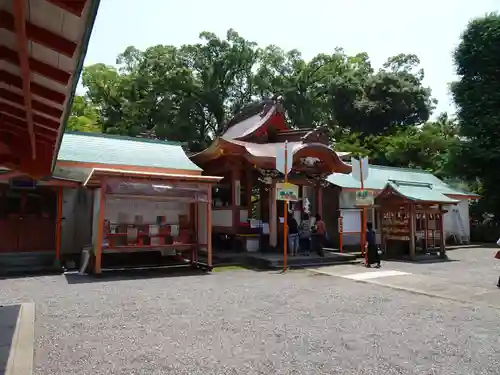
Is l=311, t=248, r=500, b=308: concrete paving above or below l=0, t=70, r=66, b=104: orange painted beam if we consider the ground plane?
below

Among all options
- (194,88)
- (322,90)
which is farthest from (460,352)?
(322,90)

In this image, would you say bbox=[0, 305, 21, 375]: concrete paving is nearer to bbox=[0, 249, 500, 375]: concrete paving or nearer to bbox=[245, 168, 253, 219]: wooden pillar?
bbox=[0, 249, 500, 375]: concrete paving

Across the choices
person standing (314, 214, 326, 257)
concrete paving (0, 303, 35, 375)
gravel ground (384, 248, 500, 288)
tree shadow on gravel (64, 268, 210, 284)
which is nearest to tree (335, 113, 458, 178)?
gravel ground (384, 248, 500, 288)

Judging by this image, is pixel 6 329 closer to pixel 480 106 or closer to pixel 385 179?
pixel 385 179

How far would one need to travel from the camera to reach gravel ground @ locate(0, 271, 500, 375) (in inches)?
184

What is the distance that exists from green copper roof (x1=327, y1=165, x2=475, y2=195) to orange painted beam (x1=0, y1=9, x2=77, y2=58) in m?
15.3

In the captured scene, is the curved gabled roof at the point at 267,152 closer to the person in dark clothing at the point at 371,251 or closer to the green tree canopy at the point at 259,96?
the person in dark clothing at the point at 371,251

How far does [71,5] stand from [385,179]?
65.2ft

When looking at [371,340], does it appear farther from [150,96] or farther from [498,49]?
[150,96]

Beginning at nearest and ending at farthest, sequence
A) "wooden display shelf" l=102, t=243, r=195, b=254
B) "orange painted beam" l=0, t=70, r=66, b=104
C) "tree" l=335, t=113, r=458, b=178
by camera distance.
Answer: "orange painted beam" l=0, t=70, r=66, b=104 → "wooden display shelf" l=102, t=243, r=195, b=254 → "tree" l=335, t=113, r=458, b=178

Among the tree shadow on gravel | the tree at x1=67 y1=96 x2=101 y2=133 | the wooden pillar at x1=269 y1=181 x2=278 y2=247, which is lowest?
the tree shadow on gravel

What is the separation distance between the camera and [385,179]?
67.7 feet

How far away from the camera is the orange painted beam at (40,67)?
10.2 feet

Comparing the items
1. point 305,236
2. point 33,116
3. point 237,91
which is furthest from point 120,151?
point 237,91
